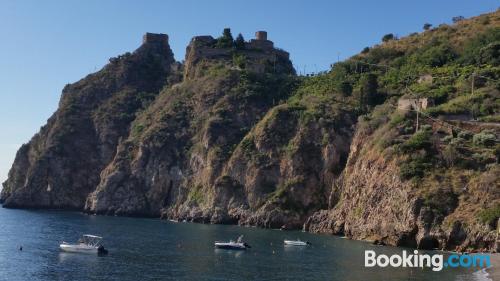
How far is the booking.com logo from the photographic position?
64.1 metres

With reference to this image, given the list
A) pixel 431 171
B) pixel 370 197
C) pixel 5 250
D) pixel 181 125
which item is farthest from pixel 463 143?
pixel 181 125

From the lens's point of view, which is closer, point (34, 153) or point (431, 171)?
point (431, 171)

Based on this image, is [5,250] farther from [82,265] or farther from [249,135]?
[249,135]

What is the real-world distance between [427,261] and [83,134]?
118956 mm

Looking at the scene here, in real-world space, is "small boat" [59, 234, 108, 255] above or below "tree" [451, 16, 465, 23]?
below

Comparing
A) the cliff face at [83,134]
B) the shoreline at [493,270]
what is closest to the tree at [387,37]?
the cliff face at [83,134]

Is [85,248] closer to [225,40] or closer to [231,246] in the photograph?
[231,246]

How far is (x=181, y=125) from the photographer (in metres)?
148

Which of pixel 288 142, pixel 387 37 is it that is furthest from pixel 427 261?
pixel 387 37

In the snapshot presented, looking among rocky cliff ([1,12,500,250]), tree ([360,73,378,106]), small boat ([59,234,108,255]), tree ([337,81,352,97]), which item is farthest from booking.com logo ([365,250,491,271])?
tree ([337,81,352,97])

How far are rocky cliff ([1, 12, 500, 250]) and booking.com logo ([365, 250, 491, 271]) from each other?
20.6ft

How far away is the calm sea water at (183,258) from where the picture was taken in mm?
57750

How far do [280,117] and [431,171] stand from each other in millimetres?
47345

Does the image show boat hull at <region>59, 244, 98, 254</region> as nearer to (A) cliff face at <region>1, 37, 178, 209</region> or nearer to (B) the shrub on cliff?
(B) the shrub on cliff
